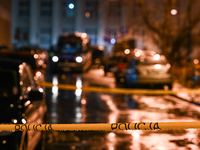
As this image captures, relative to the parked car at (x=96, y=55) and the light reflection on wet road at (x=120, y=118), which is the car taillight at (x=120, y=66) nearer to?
the light reflection on wet road at (x=120, y=118)

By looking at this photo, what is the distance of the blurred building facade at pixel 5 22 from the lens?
136ft

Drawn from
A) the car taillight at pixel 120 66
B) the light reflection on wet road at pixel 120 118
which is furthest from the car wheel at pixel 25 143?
the car taillight at pixel 120 66

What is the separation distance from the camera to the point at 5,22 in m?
44.6

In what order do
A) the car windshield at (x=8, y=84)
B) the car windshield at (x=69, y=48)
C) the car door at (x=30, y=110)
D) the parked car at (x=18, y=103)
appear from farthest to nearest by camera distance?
the car windshield at (x=69, y=48) → the car windshield at (x=8, y=84) → the car door at (x=30, y=110) → the parked car at (x=18, y=103)

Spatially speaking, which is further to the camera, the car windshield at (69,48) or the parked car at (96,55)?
the parked car at (96,55)

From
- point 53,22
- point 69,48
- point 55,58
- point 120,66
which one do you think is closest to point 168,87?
point 120,66

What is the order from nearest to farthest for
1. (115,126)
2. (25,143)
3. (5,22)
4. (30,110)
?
(115,126) → (25,143) → (30,110) → (5,22)

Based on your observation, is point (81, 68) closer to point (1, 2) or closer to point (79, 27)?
point (1, 2)

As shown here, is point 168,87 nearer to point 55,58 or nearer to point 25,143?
point 25,143

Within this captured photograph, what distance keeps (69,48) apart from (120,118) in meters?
25.2

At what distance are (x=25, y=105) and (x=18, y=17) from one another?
84036 millimetres

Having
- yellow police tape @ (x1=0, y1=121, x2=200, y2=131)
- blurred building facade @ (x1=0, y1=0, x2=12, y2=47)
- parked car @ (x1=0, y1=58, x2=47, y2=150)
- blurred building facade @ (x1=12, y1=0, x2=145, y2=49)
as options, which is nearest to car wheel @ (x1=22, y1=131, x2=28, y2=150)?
parked car @ (x1=0, y1=58, x2=47, y2=150)

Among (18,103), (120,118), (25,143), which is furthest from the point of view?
(120,118)

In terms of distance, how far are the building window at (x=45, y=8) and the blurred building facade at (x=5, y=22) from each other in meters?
41.1
